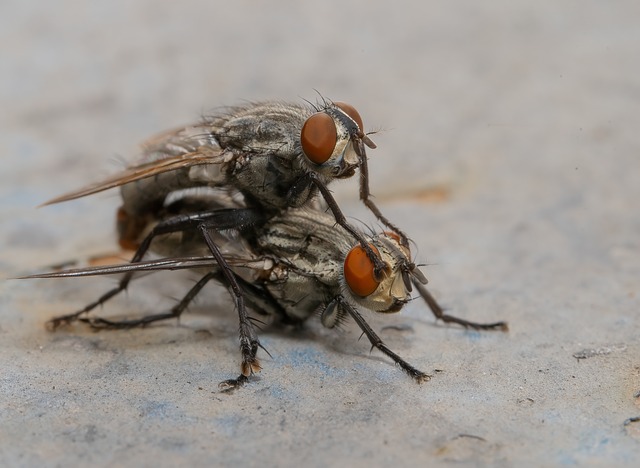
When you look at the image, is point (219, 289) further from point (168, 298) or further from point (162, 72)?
point (162, 72)

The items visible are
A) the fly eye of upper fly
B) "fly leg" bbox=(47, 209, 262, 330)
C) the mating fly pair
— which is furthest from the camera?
"fly leg" bbox=(47, 209, 262, 330)

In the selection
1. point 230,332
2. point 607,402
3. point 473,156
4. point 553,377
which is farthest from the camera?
point 473,156

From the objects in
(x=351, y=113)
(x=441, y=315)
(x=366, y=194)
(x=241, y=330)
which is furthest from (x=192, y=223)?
(x=441, y=315)

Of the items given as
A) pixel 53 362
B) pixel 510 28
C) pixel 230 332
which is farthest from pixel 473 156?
pixel 53 362

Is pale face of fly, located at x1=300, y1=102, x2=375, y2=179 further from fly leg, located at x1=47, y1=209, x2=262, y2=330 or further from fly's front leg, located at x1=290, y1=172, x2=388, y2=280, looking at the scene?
fly leg, located at x1=47, y1=209, x2=262, y2=330

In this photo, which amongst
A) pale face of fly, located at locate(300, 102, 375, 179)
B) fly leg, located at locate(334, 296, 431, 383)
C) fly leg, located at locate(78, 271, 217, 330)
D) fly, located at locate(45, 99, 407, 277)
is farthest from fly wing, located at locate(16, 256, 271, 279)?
pale face of fly, located at locate(300, 102, 375, 179)

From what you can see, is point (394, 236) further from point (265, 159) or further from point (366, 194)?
point (265, 159)

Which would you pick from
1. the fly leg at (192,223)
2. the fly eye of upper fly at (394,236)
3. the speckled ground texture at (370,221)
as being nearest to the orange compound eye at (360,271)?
the fly eye of upper fly at (394,236)
